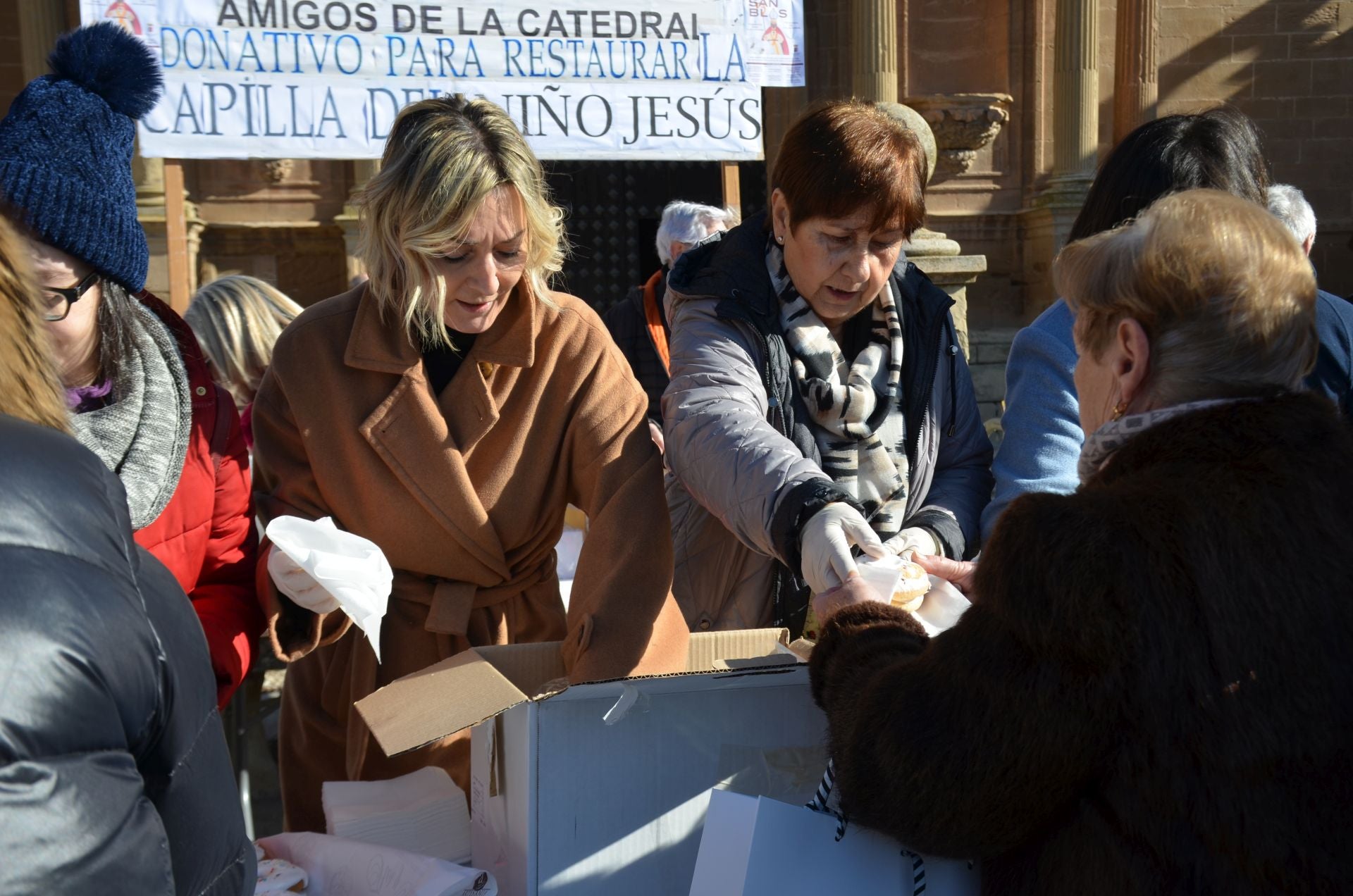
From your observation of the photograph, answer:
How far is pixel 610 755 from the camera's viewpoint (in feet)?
5.18

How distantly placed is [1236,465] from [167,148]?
14.2 feet

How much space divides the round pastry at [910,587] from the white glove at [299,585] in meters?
0.82

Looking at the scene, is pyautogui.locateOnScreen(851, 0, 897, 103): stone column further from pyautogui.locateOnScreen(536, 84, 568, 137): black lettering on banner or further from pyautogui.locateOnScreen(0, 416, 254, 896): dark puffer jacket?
pyautogui.locateOnScreen(0, 416, 254, 896): dark puffer jacket

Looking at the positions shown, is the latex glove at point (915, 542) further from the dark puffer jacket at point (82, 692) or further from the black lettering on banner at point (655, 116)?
the black lettering on banner at point (655, 116)

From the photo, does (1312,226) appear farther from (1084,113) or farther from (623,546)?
(1084,113)

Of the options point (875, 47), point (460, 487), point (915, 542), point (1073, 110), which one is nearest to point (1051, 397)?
point (915, 542)

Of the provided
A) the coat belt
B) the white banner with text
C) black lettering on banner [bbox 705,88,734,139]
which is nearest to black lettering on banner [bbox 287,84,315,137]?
the white banner with text

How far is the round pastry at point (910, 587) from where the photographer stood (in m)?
1.80

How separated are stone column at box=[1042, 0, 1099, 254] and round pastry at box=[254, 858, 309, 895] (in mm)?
10191

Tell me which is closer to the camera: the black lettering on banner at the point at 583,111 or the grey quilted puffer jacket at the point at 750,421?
the grey quilted puffer jacket at the point at 750,421

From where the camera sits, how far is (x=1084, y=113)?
1109 centimetres

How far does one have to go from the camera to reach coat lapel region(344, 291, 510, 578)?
2.04m

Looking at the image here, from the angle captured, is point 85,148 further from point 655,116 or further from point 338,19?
point 655,116

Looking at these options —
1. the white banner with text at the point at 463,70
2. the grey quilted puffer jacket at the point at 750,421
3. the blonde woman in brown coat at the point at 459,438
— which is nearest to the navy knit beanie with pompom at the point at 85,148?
the blonde woman in brown coat at the point at 459,438
